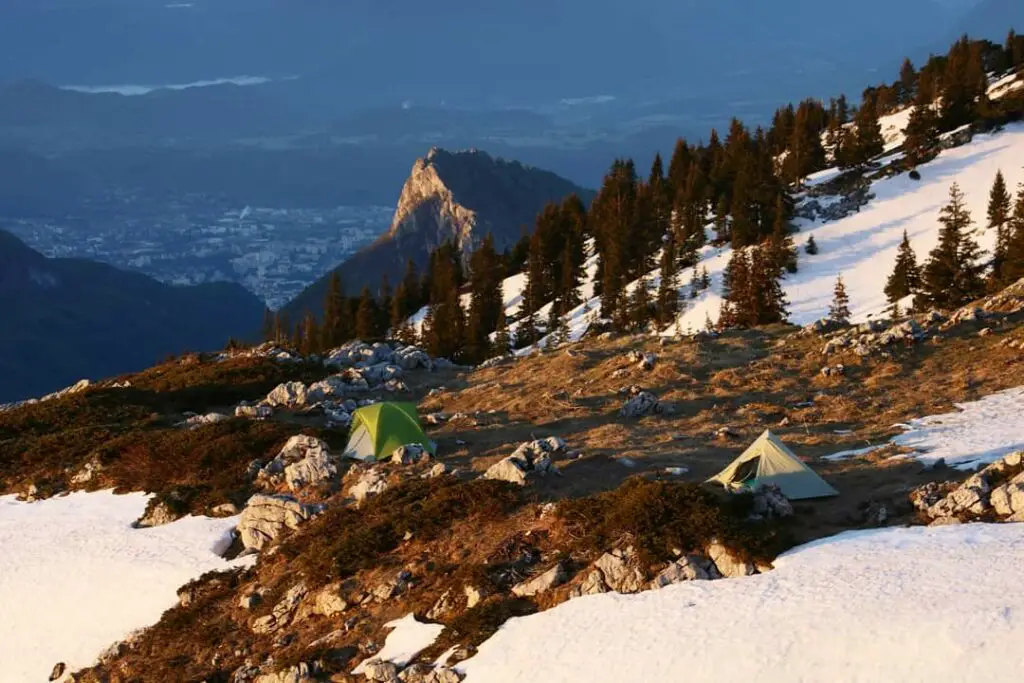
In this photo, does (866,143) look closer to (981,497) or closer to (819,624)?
(981,497)

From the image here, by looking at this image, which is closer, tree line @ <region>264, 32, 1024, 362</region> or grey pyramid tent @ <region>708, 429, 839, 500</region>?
grey pyramid tent @ <region>708, 429, 839, 500</region>

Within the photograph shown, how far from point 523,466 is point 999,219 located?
6022cm

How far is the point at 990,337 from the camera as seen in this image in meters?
32.7

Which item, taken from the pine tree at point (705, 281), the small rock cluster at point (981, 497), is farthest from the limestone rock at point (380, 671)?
the pine tree at point (705, 281)

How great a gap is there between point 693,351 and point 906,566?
21.5 metres

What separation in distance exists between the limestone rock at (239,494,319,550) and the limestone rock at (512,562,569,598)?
8.35 meters

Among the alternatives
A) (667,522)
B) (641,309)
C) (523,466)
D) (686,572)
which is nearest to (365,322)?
(641,309)

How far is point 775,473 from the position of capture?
70.3 feet

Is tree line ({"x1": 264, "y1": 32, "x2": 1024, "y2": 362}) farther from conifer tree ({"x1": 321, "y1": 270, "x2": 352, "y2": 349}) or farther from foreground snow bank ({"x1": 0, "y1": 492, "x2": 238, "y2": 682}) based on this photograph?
foreground snow bank ({"x1": 0, "y1": 492, "x2": 238, "y2": 682})

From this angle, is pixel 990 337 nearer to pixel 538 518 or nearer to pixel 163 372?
pixel 538 518

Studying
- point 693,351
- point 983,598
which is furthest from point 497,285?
point 983,598

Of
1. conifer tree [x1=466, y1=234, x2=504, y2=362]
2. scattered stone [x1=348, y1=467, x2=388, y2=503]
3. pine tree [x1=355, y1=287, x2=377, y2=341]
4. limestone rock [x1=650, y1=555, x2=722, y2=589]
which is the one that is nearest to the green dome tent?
scattered stone [x1=348, y1=467, x2=388, y2=503]

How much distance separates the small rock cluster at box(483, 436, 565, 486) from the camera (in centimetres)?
2336

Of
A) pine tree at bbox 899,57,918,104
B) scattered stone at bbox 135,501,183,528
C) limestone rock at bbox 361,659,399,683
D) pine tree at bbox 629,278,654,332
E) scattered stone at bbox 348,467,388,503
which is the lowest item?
pine tree at bbox 629,278,654,332
